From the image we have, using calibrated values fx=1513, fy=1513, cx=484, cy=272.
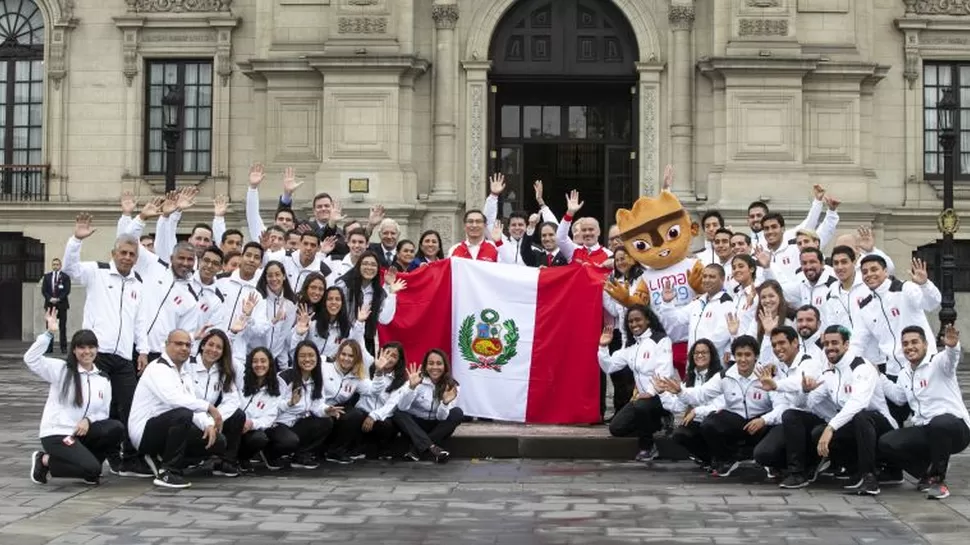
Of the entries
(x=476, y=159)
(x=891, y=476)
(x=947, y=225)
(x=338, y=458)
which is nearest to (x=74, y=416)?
(x=338, y=458)

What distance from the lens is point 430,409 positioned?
1482 centimetres

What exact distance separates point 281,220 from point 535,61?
14344mm

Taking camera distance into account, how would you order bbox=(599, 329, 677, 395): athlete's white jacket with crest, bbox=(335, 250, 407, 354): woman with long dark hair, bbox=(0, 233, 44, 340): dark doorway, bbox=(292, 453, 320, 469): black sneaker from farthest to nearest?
bbox=(0, 233, 44, 340): dark doorway, bbox=(335, 250, 407, 354): woman with long dark hair, bbox=(599, 329, 677, 395): athlete's white jacket with crest, bbox=(292, 453, 320, 469): black sneaker

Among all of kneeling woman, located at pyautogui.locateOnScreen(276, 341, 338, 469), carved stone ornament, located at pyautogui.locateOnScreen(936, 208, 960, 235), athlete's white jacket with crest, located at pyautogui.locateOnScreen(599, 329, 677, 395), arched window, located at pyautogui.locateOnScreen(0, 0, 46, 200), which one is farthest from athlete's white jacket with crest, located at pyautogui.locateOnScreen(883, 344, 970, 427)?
arched window, located at pyautogui.locateOnScreen(0, 0, 46, 200)

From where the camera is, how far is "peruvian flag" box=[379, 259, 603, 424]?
1617 cm

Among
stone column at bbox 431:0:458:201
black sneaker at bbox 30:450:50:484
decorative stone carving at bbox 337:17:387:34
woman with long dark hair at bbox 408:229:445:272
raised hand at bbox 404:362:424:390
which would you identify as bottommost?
black sneaker at bbox 30:450:50:484

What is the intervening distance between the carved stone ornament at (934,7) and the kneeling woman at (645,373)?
18.8 meters

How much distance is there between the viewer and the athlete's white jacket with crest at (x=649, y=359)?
14797 mm

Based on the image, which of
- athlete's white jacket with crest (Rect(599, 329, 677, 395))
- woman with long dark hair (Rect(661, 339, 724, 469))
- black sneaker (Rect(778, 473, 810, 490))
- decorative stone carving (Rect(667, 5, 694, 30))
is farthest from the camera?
decorative stone carving (Rect(667, 5, 694, 30))

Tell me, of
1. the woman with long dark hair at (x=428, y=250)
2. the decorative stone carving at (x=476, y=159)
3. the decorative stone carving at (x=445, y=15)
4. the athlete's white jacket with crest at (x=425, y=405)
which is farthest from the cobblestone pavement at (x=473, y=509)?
the decorative stone carving at (x=445, y=15)

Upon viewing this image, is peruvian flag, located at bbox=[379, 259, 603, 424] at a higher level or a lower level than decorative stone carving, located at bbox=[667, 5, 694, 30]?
lower

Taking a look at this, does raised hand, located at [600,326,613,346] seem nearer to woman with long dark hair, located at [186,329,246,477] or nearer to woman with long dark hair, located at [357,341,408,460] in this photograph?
woman with long dark hair, located at [357,341,408,460]

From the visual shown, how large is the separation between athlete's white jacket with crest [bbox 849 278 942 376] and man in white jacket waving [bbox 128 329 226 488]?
5.87m

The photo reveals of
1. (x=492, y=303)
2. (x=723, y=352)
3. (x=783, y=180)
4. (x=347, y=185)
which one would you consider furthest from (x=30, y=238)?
(x=723, y=352)
